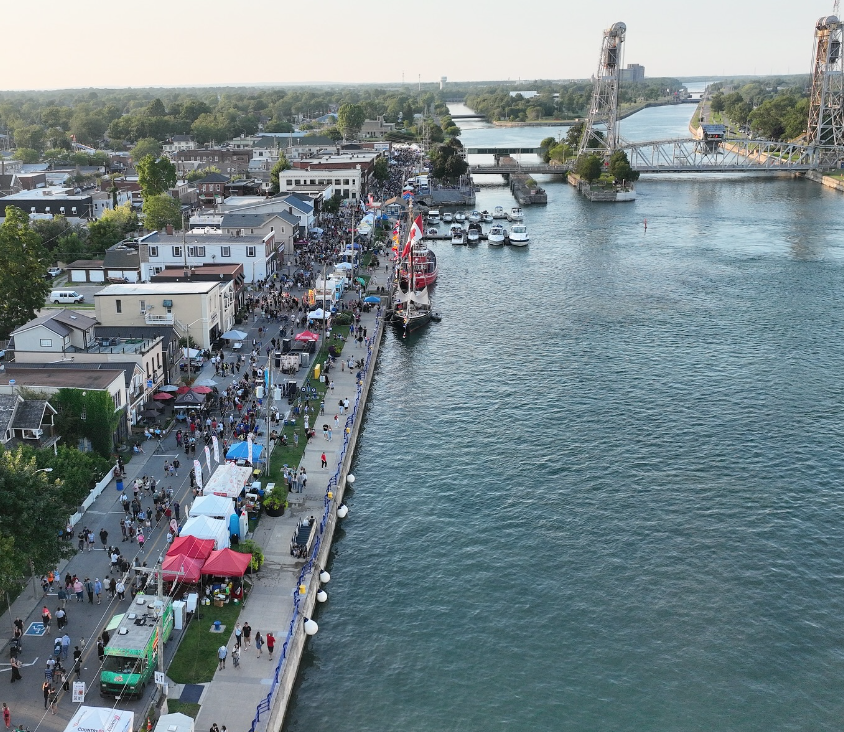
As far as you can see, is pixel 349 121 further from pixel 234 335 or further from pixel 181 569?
pixel 181 569

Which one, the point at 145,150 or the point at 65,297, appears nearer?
the point at 65,297

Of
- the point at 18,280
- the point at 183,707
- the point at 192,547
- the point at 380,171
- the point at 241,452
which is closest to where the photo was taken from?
the point at 183,707

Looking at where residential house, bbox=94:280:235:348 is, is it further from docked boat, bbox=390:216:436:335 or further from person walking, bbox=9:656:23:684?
person walking, bbox=9:656:23:684

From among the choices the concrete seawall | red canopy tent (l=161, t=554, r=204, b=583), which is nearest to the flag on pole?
the concrete seawall

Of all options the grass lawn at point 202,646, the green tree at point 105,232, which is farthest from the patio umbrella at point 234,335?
the green tree at point 105,232

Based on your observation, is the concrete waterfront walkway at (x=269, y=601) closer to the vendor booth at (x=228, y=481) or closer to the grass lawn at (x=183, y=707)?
the grass lawn at (x=183, y=707)

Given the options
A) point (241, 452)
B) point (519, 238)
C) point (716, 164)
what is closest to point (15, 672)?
point (241, 452)

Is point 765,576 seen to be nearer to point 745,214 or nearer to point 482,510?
point 482,510
